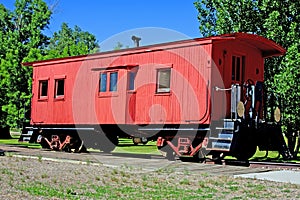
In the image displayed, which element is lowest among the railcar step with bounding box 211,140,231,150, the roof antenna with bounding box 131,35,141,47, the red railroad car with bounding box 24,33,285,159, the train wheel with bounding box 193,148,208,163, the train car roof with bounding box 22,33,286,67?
the train wheel with bounding box 193,148,208,163

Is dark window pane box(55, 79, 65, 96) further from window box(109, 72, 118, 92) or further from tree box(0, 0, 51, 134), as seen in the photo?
tree box(0, 0, 51, 134)

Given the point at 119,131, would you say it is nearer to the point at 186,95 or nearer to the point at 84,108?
the point at 84,108

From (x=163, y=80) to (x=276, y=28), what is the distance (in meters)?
5.30

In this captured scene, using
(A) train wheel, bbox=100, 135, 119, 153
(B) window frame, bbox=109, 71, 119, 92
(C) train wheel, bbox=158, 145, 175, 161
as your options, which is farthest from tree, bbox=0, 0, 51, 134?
(C) train wheel, bbox=158, 145, 175, 161

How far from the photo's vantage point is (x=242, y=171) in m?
11.1

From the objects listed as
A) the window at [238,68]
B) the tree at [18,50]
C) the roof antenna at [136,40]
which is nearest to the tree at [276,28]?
the window at [238,68]

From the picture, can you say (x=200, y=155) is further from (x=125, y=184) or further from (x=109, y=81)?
(x=125, y=184)

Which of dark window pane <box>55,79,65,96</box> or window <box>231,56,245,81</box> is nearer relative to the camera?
window <box>231,56,245,81</box>

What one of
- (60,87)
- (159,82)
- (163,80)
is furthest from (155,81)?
(60,87)

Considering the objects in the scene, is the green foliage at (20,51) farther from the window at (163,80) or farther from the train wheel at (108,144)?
the window at (163,80)

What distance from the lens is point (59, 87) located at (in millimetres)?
17641

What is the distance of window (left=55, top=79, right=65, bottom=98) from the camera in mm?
17433

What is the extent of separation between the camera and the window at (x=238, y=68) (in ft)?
46.7

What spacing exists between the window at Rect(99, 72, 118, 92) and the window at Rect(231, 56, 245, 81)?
3.80 meters
